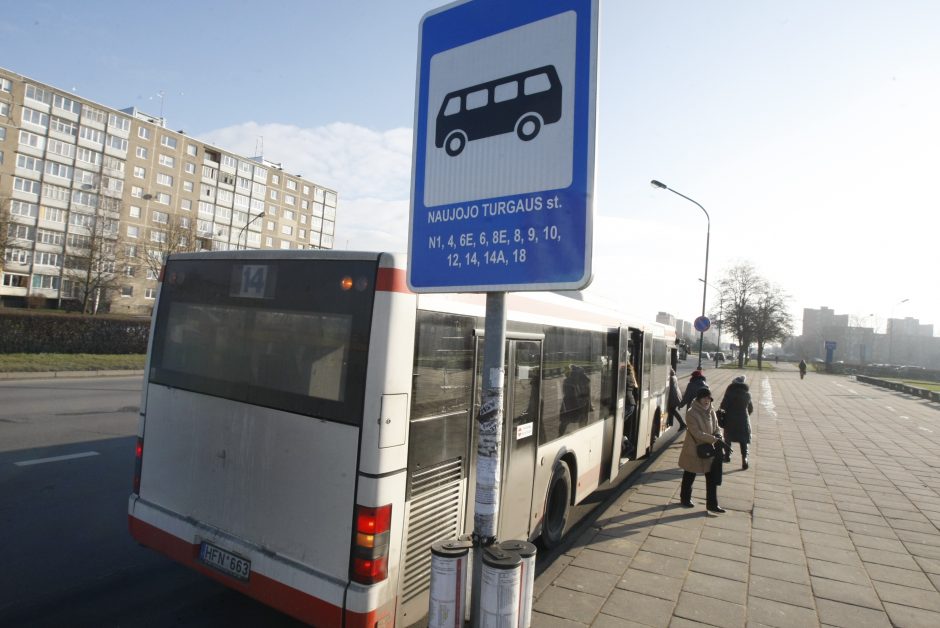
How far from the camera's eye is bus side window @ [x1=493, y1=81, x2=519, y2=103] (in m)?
2.75

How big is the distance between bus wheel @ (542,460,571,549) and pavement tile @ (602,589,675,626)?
108 cm

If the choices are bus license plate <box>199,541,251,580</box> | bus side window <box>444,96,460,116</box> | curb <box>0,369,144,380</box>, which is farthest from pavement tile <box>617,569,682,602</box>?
curb <box>0,369,144,380</box>

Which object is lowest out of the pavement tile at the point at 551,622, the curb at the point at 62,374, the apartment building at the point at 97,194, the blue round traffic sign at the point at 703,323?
the pavement tile at the point at 551,622

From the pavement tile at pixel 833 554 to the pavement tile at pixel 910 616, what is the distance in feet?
3.24

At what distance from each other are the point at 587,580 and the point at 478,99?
4.36 meters

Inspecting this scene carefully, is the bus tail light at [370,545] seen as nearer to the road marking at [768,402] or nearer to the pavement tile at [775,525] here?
the pavement tile at [775,525]

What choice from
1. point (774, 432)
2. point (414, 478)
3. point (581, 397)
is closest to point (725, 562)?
point (581, 397)

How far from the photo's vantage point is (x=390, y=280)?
3451mm

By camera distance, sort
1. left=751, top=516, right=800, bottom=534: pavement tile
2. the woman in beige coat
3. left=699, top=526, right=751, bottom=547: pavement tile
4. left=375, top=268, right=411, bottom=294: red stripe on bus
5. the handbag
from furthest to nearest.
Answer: the woman in beige coat → the handbag → left=751, top=516, right=800, bottom=534: pavement tile → left=699, top=526, right=751, bottom=547: pavement tile → left=375, top=268, right=411, bottom=294: red stripe on bus

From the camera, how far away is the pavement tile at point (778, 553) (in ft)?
19.6

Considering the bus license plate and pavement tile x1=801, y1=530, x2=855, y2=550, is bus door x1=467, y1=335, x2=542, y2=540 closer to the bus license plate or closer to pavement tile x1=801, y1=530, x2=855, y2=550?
the bus license plate

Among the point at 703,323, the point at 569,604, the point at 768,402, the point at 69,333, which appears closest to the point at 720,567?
the point at 569,604

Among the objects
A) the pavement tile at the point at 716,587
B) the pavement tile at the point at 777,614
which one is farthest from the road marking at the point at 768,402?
the pavement tile at the point at 777,614

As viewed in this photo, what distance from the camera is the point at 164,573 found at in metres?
4.90
